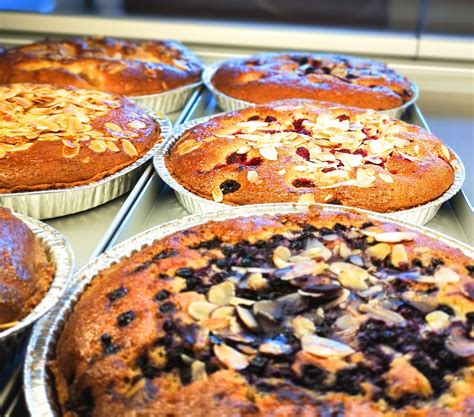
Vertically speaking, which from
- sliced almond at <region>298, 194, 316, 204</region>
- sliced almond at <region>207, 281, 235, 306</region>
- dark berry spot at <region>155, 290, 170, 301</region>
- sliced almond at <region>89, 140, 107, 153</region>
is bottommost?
sliced almond at <region>298, 194, 316, 204</region>

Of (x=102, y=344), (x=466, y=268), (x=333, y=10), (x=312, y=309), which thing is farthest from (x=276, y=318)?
(x=333, y=10)

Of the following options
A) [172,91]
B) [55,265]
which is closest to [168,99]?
[172,91]

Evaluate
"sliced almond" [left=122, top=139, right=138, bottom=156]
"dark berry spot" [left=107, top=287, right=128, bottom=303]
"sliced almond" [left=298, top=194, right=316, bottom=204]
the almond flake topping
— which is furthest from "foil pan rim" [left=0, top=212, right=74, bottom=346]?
"sliced almond" [left=298, top=194, right=316, bottom=204]

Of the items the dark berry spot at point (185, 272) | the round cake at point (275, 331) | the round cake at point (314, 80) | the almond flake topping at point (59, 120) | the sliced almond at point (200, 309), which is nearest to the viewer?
the round cake at point (275, 331)

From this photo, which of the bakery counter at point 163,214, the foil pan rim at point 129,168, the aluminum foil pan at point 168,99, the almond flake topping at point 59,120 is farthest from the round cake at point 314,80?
the bakery counter at point 163,214

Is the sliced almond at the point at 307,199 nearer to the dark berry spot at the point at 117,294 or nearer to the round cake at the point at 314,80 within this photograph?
the dark berry spot at the point at 117,294

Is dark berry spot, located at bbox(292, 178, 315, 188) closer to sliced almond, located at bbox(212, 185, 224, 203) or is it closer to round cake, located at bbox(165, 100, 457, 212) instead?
round cake, located at bbox(165, 100, 457, 212)
